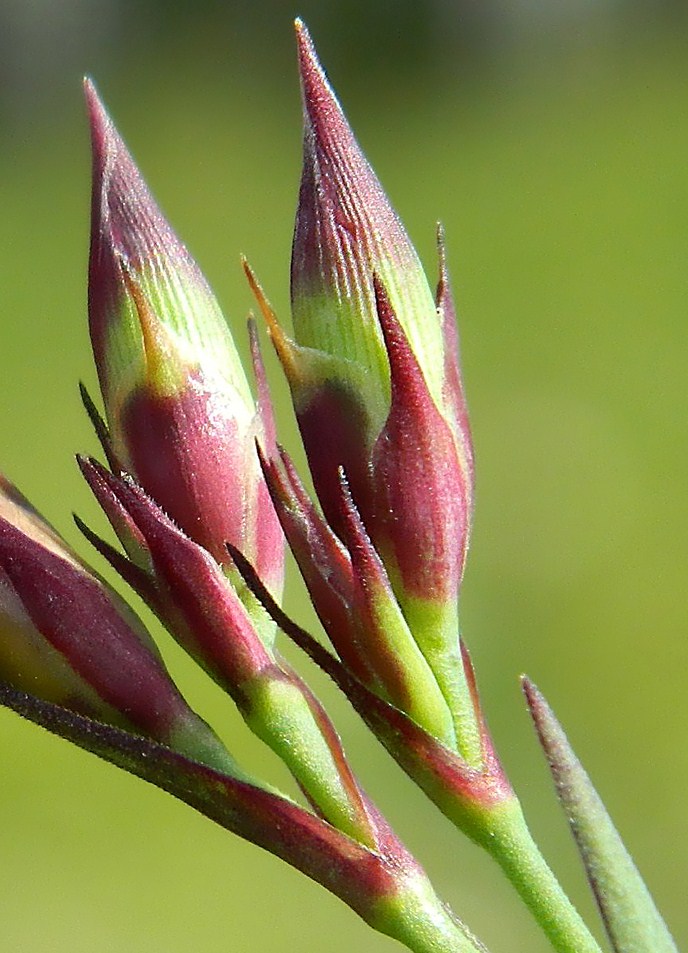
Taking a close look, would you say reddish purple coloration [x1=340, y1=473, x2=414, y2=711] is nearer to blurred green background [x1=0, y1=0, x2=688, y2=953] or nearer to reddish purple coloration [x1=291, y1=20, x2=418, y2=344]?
reddish purple coloration [x1=291, y1=20, x2=418, y2=344]

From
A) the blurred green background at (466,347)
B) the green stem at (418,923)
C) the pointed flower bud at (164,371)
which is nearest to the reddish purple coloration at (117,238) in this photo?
the pointed flower bud at (164,371)

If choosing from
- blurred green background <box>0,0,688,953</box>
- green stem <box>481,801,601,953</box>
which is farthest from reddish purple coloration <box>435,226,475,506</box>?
blurred green background <box>0,0,688,953</box>

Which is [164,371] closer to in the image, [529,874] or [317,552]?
[317,552]

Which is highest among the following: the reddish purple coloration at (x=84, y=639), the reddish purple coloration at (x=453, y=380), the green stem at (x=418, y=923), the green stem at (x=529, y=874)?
the reddish purple coloration at (x=453, y=380)

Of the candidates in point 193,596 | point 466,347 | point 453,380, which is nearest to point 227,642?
point 193,596

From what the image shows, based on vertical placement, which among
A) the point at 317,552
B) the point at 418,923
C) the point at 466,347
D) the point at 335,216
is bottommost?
the point at 418,923

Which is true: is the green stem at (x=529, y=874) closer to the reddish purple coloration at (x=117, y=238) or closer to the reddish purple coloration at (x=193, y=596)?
the reddish purple coloration at (x=193, y=596)

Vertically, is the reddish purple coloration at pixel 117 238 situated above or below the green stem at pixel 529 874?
above
